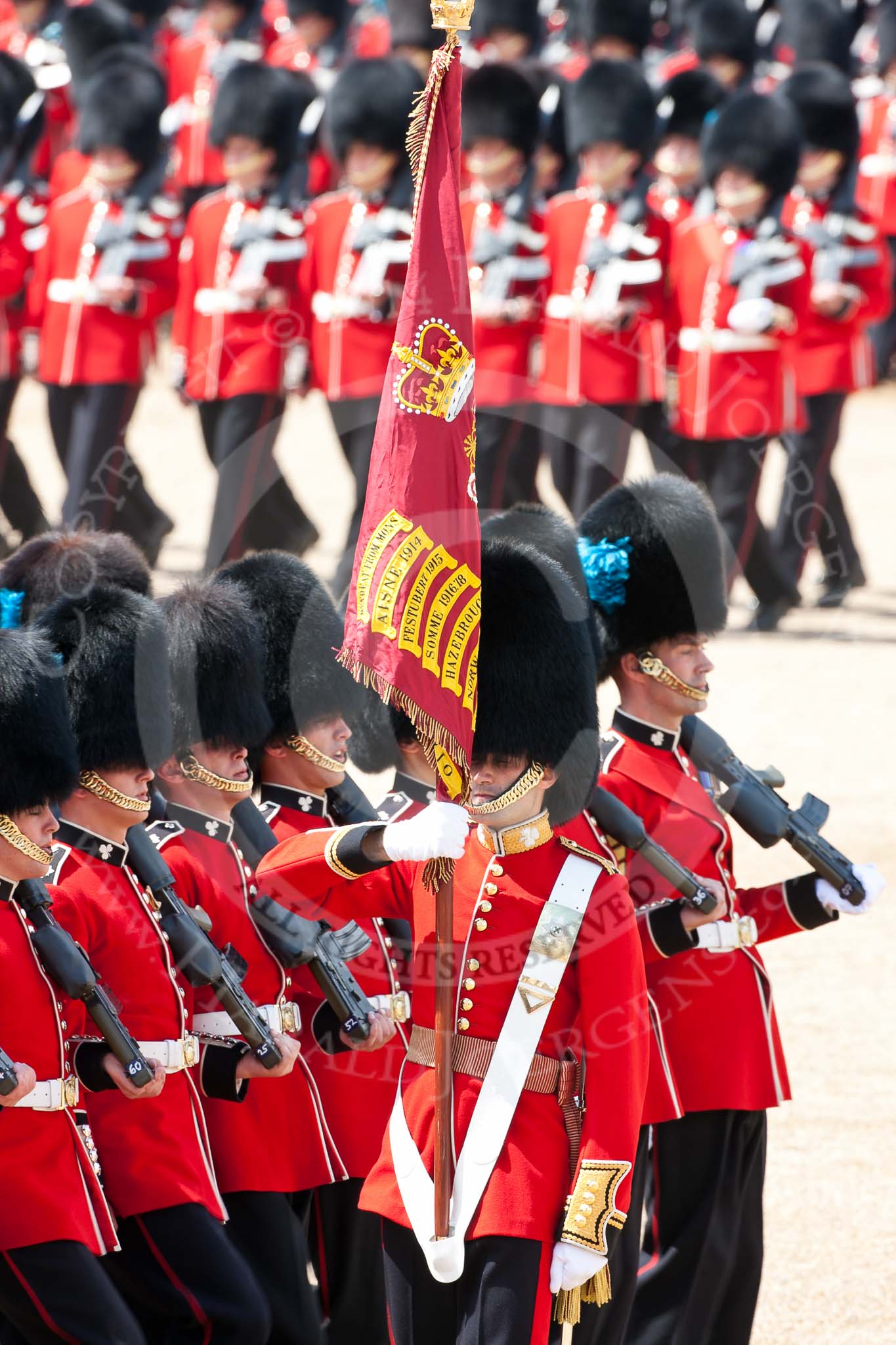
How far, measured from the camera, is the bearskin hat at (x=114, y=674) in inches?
124

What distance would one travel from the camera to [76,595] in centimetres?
334

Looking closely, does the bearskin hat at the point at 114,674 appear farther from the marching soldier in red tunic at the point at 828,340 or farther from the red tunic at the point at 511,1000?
the marching soldier in red tunic at the point at 828,340

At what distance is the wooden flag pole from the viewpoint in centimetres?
265

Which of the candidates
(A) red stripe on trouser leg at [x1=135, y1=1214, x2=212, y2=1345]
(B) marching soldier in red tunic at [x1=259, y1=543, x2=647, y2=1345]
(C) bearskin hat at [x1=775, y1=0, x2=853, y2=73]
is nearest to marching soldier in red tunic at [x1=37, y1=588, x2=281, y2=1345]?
(A) red stripe on trouser leg at [x1=135, y1=1214, x2=212, y2=1345]

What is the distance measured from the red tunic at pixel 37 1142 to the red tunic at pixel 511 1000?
0.31 meters

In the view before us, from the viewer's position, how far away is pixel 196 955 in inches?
117

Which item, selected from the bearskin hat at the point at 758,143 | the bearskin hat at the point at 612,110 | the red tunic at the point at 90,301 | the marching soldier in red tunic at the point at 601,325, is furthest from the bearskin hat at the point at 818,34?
the red tunic at the point at 90,301

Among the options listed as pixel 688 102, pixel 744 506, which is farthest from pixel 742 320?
pixel 688 102

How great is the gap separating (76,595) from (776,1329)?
149cm

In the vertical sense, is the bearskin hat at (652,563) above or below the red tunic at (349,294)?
below

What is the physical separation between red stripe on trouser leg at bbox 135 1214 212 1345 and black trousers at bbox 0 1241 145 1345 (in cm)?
13

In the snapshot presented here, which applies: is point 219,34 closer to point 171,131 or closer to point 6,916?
point 171,131

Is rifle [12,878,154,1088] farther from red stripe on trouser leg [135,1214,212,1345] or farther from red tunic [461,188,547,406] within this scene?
red tunic [461,188,547,406]

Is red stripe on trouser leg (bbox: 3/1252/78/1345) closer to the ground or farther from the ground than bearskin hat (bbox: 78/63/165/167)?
closer to the ground
